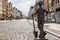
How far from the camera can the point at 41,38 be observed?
11.2 metres

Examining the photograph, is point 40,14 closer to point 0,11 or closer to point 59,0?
point 59,0

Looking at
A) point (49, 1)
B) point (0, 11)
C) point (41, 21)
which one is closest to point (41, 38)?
point (41, 21)

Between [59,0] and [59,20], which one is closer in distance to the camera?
[59,20]

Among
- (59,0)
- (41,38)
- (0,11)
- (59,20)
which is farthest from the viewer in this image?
(0,11)

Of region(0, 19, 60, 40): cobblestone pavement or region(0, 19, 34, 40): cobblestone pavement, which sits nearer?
region(0, 19, 60, 40): cobblestone pavement

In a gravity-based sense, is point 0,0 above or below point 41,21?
above

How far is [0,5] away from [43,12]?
128381 mm

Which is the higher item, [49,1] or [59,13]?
[49,1]

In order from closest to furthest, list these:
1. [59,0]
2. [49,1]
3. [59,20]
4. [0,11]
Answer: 1. [59,20]
2. [59,0]
3. [49,1]
4. [0,11]

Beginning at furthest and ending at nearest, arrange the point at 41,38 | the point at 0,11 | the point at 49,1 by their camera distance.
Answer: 1. the point at 0,11
2. the point at 49,1
3. the point at 41,38

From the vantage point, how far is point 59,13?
50500mm

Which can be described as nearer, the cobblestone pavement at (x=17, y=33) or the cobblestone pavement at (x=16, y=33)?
the cobblestone pavement at (x=17, y=33)

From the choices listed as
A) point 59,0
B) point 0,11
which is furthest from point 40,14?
point 0,11

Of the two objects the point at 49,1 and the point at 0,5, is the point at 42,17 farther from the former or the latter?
the point at 0,5
